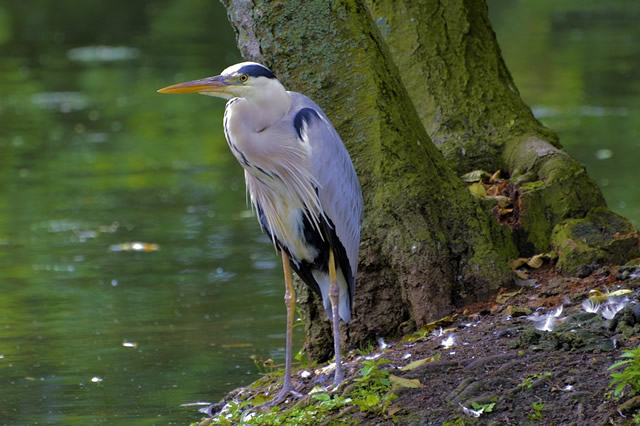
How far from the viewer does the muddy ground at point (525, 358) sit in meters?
4.16

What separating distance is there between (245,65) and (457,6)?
2.32 m

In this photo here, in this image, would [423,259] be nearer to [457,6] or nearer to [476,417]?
[476,417]

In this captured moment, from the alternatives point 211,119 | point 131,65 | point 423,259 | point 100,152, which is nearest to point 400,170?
point 423,259

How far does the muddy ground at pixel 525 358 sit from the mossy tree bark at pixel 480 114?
506 millimetres

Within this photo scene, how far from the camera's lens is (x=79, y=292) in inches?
306

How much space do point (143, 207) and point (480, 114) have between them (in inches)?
187

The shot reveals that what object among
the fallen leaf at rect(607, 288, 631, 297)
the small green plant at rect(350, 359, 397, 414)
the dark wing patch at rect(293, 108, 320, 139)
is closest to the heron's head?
the dark wing patch at rect(293, 108, 320, 139)

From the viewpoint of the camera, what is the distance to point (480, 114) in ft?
21.1

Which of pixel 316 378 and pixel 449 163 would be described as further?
pixel 449 163

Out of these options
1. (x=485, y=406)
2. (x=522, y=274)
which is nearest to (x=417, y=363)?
(x=485, y=406)

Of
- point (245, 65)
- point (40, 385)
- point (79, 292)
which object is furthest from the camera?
point (79, 292)

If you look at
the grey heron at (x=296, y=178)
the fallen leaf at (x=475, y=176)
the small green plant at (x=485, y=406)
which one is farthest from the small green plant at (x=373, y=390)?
the fallen leaf at (x=475, y=176)

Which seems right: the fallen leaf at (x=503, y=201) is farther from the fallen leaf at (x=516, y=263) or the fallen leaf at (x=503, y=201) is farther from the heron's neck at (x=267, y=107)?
the heron's neck at (x=267, y=107)

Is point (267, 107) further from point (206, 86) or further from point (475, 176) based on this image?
point (475, 176)
